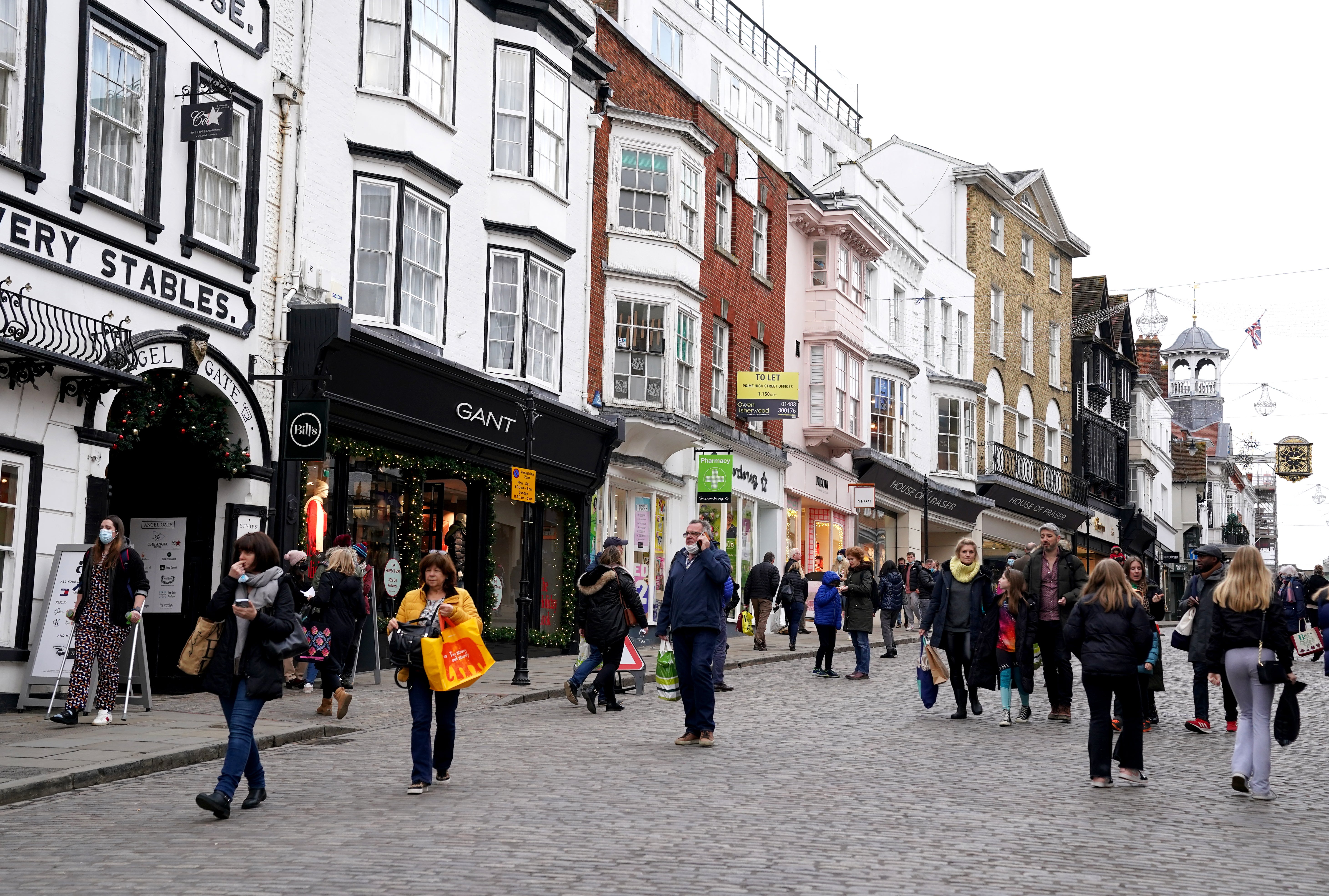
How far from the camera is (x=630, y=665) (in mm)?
16953

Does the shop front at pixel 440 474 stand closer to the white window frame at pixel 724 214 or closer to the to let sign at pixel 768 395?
the to let sign at pixel 768 395

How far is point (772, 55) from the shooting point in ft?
175

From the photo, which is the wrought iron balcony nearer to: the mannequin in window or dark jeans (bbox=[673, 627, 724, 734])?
the mannequin in window

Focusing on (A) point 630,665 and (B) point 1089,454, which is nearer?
(A) point 630,665

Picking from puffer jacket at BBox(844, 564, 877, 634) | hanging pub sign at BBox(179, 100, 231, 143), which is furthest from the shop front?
puffer jacket at BBox(844, 564, 877, 634)

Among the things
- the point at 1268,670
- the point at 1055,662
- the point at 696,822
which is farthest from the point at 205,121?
the point at 1268,670

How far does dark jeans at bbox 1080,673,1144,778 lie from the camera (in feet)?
36.6

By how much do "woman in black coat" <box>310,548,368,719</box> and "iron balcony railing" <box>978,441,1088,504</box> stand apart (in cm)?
3459

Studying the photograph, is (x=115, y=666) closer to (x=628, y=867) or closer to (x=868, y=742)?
(x=868, y=742)

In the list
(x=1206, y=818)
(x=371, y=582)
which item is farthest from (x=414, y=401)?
(x=1206, y=818)

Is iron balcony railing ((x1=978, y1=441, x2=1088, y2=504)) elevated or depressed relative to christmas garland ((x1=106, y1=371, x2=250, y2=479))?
elevated

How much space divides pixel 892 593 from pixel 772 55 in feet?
98.7

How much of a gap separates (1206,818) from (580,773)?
4.35m

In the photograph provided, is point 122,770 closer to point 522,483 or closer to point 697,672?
point 697,672
